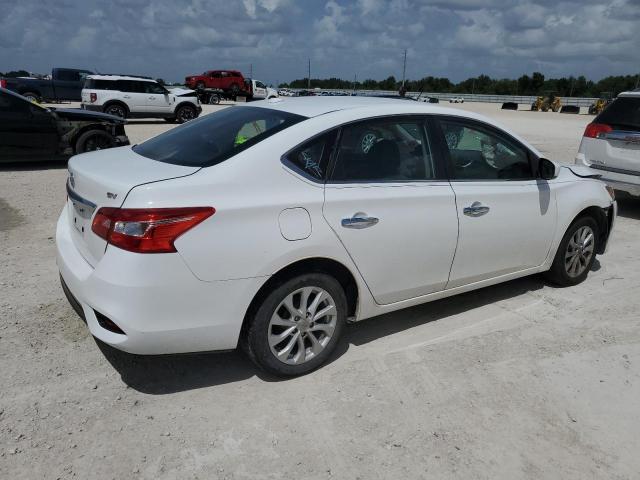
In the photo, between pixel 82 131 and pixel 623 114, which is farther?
pixel 82 131

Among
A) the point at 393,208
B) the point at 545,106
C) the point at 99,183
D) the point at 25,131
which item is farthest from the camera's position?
the point at 545,106

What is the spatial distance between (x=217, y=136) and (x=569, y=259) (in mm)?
3350

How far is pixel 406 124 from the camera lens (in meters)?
3.73

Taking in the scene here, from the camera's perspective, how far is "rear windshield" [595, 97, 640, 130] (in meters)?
7.41

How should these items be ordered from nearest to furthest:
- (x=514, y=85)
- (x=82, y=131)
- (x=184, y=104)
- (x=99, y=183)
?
(x=99, y=183), (x=82, y=131), (x=184, y=104), (x=514, y=85)

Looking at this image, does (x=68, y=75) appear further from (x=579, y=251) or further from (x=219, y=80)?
(x=579, y=251)

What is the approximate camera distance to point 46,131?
32.5ft

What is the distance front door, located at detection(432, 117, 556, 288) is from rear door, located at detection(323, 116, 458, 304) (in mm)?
159

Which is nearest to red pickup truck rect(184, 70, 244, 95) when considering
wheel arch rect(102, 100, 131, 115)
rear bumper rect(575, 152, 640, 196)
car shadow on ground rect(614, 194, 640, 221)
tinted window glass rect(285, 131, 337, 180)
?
wheel arch rect(102, 100, 131, 115)

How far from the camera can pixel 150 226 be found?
2703 mm

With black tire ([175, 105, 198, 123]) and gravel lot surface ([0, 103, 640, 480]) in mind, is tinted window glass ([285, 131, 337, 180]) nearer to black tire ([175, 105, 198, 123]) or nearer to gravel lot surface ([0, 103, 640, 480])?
gravel lot surface ([0, 103, 640, 480])

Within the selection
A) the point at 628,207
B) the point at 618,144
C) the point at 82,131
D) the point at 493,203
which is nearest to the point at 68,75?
the point at 82,131

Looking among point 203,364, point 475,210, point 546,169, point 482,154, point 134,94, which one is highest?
point 482,154

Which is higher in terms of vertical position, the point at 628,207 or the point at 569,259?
the point at 569,259
